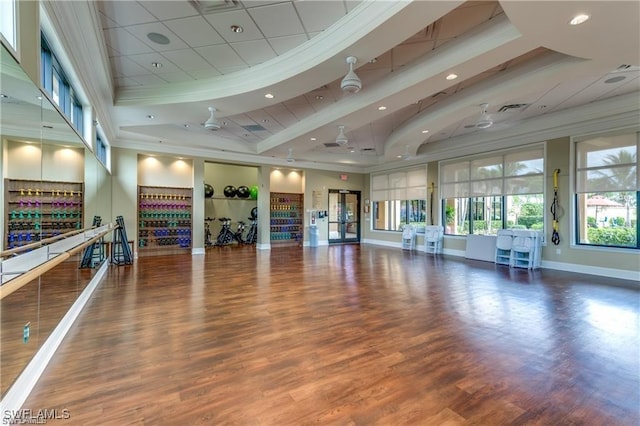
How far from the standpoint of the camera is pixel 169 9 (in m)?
3.34

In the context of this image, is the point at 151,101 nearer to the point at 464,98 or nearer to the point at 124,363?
the point at 124,363

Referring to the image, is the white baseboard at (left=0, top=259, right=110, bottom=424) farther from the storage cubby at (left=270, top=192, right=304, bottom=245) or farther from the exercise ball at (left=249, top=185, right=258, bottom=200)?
the exercise ball at (left=249, top=185, right=258, bottom=200)

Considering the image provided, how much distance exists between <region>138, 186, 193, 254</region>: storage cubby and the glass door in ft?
18.1

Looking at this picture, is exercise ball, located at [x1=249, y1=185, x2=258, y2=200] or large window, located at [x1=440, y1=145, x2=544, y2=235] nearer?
large window, located at [x1=440, y1=145, x2=544, y2=235]

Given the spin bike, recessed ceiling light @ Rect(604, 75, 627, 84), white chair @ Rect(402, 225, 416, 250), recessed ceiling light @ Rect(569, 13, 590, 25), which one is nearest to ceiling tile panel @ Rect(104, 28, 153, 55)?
recessed ceiling light @ Rect(569, 13, 590, 25)

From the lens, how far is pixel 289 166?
11.2 m

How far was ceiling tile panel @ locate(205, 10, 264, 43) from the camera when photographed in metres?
3.43

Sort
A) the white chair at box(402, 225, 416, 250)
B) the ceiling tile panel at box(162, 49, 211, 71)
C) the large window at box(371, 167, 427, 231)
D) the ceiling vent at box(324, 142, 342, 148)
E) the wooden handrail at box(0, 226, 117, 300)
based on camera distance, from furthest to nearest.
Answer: the large window at box(371, 167, 427, 231)
the white chair at box(402, 225, 416, 250)
the ceiling vent at box(324, 142, 342, 148)
the ceiling tile panel at box(162, 49, 211, 71)
the wooden handrail at box(0, 226, 117, 300)

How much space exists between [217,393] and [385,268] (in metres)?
5.32

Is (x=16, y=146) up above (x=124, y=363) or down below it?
above

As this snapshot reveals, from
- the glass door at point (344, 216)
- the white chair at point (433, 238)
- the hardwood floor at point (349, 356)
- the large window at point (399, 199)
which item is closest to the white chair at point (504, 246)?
the white chair at point (433, 238)

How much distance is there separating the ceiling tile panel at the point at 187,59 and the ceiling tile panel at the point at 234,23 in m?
0.75

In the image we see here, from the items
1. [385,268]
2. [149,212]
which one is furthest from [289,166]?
[385,268]

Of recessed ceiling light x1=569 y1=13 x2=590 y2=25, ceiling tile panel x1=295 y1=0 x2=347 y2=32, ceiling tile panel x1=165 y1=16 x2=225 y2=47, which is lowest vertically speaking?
recessed ceiling light x1=569 y1=13 x2=590 y2=25
